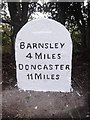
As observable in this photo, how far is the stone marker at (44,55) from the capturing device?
6.24 ft

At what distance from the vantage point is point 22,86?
2041mm

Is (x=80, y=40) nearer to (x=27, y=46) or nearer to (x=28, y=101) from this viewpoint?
(x=27, y=46)

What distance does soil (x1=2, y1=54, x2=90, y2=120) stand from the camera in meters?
1.83

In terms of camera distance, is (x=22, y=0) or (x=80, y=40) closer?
(x=22, y=0)

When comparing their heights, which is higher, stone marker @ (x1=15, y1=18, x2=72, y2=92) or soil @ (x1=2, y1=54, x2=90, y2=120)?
stone marker @ (x1=15, y1=18, x2=72, y2=92)

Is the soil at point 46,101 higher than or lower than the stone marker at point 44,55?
lower

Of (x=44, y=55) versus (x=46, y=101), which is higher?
(x=44, y=55)

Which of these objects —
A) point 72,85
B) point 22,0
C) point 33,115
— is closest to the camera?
point 33,115

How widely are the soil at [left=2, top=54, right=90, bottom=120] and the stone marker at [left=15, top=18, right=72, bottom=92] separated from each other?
8 cm

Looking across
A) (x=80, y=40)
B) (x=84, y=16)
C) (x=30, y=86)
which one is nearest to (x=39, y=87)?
(x=30, y=86)

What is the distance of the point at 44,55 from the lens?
1.93 metres

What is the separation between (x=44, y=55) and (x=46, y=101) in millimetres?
363

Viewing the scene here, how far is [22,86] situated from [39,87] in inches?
5.6

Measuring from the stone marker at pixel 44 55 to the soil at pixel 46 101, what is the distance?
8 cm
